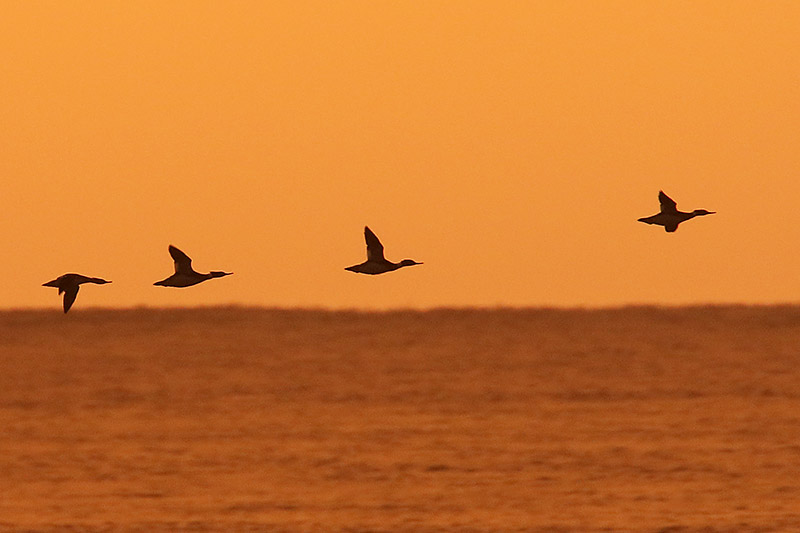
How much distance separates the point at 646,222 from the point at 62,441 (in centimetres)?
2406

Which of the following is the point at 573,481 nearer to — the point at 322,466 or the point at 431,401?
the point at 322,466

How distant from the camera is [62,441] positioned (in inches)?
2239

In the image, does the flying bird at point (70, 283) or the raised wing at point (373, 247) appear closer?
the flying bird at point (70, 283)

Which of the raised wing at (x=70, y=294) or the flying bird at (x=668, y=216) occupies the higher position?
the flying bird at (x=668, y=216)

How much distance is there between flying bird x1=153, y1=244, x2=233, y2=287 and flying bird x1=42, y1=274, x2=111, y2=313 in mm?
1491

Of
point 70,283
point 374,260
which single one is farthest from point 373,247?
point 70,283

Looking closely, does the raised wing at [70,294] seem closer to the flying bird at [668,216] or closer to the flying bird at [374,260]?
the flying bird at [374,260]

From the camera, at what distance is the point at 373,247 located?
37.2 meters

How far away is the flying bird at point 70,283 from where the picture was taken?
34275 mm

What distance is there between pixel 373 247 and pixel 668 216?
569cm

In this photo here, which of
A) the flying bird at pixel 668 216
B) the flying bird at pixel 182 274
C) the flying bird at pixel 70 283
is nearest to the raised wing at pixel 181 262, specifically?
the flying bird at pixel 182 274

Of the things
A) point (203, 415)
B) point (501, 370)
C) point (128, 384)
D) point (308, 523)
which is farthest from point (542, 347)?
point (308, 523)

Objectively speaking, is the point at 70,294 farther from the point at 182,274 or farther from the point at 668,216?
the point at 668,216

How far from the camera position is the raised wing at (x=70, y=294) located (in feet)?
111
